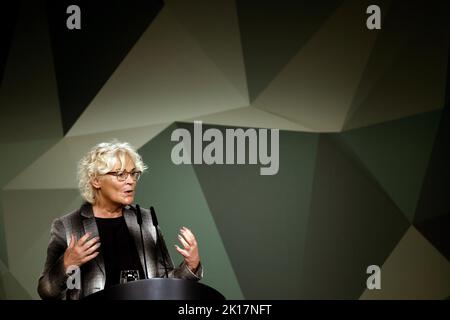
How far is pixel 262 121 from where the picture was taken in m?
4.49

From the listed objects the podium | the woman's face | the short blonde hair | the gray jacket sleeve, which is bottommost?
the podium

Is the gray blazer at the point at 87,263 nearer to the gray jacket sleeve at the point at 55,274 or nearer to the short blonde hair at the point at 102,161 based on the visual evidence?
the gray jacket sleeve at the point at 55,274

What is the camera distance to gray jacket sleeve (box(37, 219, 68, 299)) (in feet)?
10.5

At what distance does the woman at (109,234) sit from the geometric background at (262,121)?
0.80 metres

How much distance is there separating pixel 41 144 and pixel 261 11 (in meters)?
1.87

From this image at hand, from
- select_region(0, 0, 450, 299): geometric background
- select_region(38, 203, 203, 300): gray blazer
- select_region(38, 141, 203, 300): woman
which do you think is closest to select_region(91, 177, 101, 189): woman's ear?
select_region(38, 141, 203, 300): woman

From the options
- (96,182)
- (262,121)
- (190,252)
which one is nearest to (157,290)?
(190,252)

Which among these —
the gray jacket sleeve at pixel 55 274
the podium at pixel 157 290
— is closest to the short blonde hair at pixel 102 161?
the gray jacket sleeve at pixel 55 274

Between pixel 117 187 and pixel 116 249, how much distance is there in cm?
36

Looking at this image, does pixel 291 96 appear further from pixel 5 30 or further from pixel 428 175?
pixel 5 30

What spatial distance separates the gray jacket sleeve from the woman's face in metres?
0.34

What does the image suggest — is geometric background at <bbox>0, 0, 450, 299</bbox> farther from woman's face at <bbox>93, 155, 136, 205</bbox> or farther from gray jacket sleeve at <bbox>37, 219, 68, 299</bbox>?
gray jacket sleeve at <bbox>37, 219, 68, 299</bbox>
